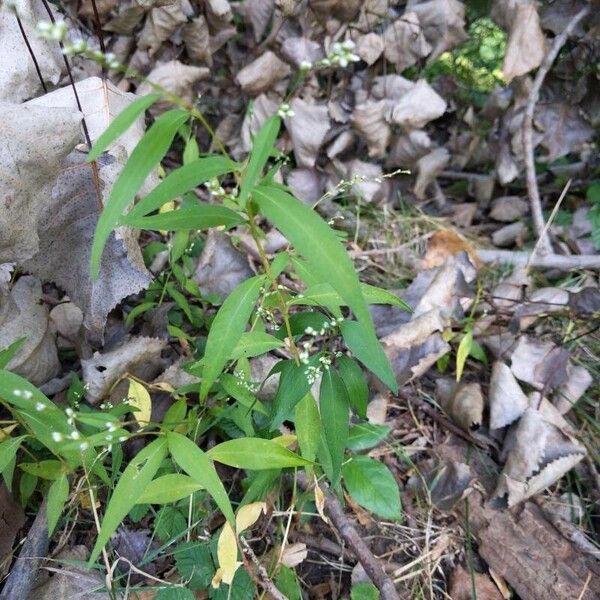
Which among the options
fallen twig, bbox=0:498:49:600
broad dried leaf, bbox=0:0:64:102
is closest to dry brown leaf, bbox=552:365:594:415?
fallen twig, bbox=0:498:49:600

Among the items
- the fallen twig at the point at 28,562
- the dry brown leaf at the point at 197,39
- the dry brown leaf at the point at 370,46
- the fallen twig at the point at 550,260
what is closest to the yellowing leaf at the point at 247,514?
the fallen twig at the point at 28,562

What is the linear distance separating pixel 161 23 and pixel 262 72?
1.54ft

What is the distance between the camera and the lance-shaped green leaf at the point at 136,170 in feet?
2.62

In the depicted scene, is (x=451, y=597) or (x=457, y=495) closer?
(x=451, y=597)

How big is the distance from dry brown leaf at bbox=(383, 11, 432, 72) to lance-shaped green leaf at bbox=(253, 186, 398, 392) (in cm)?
202

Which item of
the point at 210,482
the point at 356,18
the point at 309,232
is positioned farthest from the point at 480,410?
the point at 356,18

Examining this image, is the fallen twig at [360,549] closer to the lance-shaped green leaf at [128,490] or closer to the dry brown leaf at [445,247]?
the lance-shaped green leaf at [128,490]

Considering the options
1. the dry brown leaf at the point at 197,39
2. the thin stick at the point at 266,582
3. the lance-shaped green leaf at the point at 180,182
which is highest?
the lance-shaped green leaf at the point at 180,182

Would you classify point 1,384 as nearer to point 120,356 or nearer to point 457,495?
point 120,356

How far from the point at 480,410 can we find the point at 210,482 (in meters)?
1.07

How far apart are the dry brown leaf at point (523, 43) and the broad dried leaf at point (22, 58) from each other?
1.70 metres

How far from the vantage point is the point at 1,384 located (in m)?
1.12

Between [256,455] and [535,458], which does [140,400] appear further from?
[535,458]

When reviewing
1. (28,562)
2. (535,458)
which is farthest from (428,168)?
(28,562)
